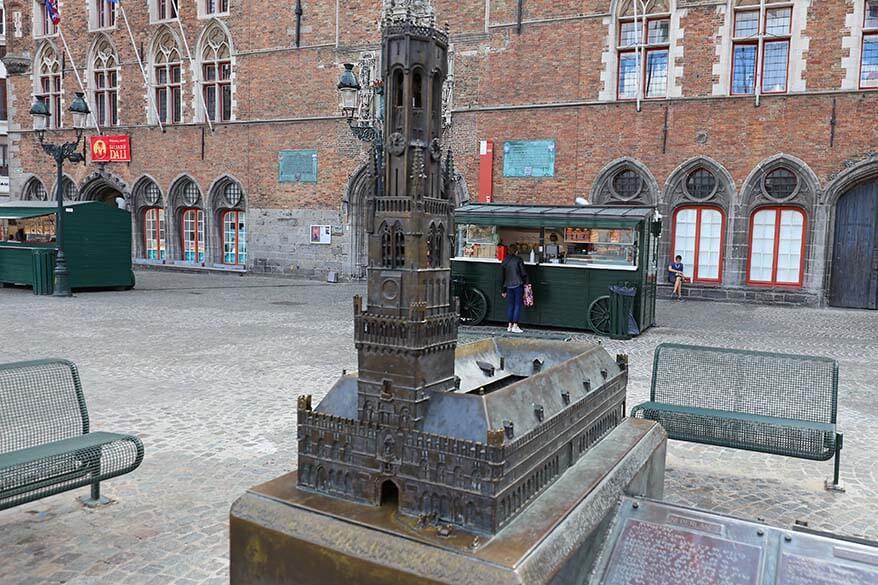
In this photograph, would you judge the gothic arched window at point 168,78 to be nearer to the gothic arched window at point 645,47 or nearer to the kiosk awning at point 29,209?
the kiosk awning at point 29,209

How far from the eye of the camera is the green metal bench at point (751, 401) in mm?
4777

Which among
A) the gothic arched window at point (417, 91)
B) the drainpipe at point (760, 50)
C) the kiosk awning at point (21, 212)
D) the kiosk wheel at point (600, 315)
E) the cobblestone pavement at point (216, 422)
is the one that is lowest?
the cobblestone pavement at point (216, 422)

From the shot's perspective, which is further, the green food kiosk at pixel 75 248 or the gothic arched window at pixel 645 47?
the gothic arched window at pixel 645 47

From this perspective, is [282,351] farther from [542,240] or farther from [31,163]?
[31,163]

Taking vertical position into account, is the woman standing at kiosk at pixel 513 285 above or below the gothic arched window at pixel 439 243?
below

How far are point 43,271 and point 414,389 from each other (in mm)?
17143

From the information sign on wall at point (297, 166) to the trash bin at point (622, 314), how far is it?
13.8 m

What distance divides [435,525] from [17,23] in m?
34.4

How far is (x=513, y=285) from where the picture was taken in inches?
495

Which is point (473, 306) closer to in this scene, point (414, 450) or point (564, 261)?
point (564, 261)

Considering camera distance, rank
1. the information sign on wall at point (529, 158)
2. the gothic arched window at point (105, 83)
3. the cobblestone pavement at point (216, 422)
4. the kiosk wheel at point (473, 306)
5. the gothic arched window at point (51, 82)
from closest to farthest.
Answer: the cobblestone pavement at point (216, 422), the kiosk wheel at point (473, 306), the information sign on wall at point (529, 158), the gothic arched window at point (105, 83), the gothic arched window at point (51, 82)

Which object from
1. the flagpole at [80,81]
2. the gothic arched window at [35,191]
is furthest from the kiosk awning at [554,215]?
the gothic arched window at [35,191]

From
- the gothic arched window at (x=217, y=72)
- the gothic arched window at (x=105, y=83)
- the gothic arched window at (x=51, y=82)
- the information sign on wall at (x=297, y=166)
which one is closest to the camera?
the information sign on wall at (x=297, y=166)

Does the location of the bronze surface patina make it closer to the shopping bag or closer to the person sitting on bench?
the shopping bag
